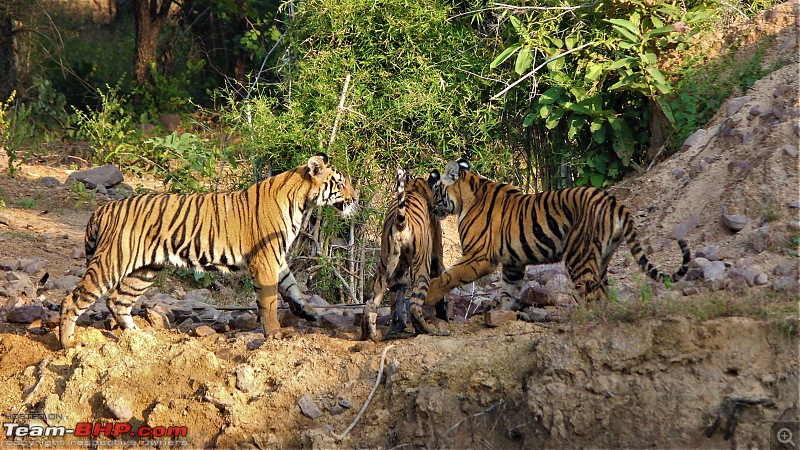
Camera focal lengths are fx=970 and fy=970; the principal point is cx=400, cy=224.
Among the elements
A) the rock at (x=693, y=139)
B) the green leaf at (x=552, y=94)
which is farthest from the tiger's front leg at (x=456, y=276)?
the rock at (x=693, y=139)

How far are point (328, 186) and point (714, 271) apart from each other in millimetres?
3075

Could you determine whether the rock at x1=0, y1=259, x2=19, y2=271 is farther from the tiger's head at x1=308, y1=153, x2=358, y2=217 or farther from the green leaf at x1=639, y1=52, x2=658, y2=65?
the green leaf at x1=639, y1=52, x2=658, y2=65

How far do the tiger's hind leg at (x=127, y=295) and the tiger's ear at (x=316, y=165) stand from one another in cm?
155

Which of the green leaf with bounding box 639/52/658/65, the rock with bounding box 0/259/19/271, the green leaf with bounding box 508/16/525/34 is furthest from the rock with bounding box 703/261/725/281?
the rock with bounding box 0/259/19/271

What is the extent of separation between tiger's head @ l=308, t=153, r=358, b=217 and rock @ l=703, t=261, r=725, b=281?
113 inches

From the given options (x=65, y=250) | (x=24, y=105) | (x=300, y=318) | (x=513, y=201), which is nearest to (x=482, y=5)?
(x=513, y=201)

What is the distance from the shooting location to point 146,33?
17.0 metres

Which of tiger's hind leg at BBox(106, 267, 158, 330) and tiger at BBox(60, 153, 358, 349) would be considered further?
tiger's hind leg at BBox(106, 267, 158, 330)

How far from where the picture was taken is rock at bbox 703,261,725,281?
6.95m

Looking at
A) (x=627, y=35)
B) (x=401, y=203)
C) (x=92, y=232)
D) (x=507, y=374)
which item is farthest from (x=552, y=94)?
(x=92, y=232)

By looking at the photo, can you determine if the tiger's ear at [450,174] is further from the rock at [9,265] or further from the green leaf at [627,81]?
the rock at [9,265]

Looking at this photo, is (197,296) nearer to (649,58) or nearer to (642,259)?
(642,259)

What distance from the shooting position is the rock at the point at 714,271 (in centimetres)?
695

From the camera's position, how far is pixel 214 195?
8.01m
